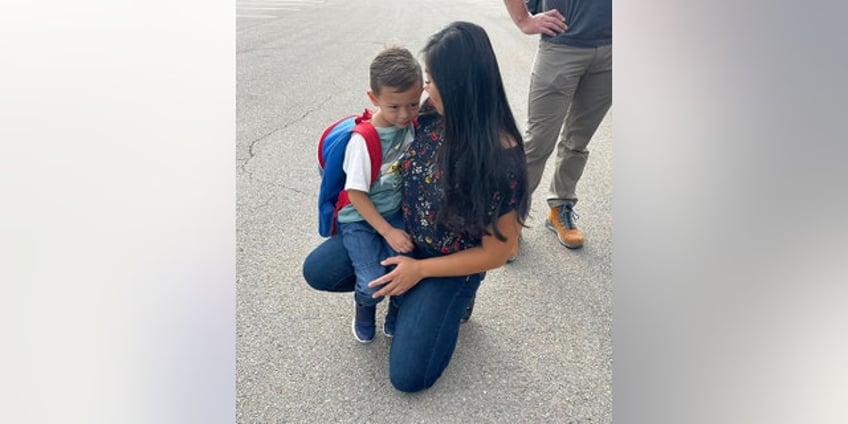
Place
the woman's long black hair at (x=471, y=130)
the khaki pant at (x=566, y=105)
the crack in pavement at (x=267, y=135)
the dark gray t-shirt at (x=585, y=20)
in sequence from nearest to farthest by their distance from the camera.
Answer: the woman's long black hair at (x=471, y=130) → the dark gray t-shirt at (x=585, y=20) → the khaki pant at (x=566, y=105) → the crack in pavement at (x=267, y=135)

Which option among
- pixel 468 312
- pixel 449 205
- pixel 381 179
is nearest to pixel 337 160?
pixel 381 179

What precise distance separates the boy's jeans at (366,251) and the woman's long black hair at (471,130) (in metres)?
0.13

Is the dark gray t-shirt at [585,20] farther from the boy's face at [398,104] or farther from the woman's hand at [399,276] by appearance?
the woman's hand at [399,276]

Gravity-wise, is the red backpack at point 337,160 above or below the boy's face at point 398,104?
below

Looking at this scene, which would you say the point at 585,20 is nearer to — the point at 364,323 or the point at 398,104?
the point at 398,104

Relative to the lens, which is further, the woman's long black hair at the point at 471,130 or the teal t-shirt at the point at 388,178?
the teal t-shirt at the point at 388,178

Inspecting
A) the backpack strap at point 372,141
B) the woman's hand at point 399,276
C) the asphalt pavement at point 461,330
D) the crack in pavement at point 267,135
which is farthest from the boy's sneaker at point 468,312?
the crack in pavement at point 267,135

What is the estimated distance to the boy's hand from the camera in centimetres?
111

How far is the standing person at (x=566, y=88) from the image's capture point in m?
1.22
